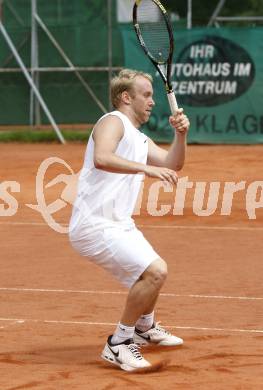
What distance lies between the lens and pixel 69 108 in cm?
2708

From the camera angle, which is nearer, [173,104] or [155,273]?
[155,273]

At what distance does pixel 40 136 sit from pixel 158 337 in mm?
18905

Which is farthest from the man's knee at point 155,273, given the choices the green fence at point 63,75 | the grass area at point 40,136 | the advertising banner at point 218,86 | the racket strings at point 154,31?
the green fence at point 63,75

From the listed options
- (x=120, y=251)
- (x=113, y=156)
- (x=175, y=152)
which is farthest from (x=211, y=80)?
(x=113, y=156)

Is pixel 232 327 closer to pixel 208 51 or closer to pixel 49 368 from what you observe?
pixel 49 368

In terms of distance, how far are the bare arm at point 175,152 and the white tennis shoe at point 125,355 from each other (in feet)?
4.17

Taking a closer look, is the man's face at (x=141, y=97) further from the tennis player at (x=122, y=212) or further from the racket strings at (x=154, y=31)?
the racket strings at (x=154, y=31)

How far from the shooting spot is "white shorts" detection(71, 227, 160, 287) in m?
7.31

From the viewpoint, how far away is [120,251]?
24.1 ft

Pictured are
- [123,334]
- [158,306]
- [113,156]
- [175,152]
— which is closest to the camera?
[113,156]

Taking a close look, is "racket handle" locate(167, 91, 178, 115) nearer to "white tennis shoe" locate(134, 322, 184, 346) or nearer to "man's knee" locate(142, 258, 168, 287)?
"man's knee" locate(142, 258, 168, 287)

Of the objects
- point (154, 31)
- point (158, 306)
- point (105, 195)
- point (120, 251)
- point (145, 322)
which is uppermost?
point (154, 31)

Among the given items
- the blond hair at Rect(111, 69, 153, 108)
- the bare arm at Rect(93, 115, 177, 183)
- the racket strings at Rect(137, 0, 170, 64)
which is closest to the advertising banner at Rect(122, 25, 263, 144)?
the racket strings at Rect(137, 0, 170, 64)

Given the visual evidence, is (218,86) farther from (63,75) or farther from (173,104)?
(173,104)
